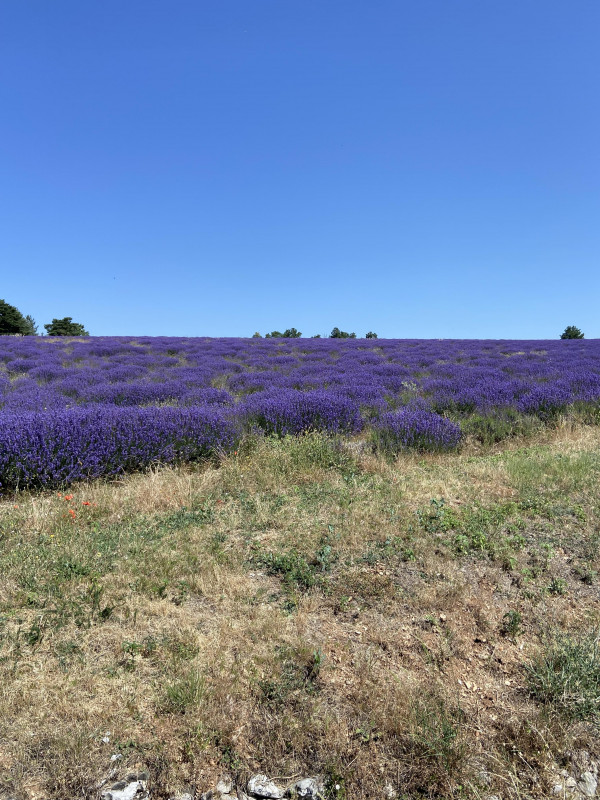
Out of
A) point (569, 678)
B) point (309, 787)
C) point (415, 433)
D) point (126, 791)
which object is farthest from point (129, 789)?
point (415, 433)

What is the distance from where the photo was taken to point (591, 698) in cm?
196

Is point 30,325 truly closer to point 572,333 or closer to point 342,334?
point 342,334

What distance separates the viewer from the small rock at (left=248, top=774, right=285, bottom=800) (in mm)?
1660

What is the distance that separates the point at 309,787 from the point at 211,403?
606 centimetres

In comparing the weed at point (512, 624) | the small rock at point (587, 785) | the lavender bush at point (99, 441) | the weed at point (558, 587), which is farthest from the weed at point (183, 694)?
the lavender bush at point (99, 441)

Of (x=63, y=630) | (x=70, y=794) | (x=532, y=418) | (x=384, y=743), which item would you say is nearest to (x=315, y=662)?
(x=384, y=743)

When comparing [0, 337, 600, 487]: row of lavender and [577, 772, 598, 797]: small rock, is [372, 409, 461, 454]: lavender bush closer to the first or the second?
[0, 337, 600, 487]: row of lavender

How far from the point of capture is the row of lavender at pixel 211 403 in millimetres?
4773

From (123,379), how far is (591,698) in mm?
10206

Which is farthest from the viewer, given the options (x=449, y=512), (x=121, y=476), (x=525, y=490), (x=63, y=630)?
(x=121, y=476)

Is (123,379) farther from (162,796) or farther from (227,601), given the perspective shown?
(162,796)

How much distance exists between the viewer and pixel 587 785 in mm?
1700

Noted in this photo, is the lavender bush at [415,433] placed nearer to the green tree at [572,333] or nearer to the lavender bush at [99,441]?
the lavender bush at [99,441]

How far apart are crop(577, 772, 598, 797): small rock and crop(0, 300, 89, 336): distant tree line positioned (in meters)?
35.9
